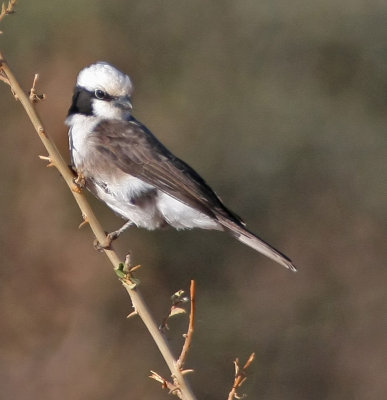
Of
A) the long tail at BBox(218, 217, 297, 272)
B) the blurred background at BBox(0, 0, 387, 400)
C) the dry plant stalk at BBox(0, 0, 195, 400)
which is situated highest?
the dry plant stalk at BBox(0, 0, 195, 400)

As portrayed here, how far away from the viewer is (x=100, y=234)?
3090 mm

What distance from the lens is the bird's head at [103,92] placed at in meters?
4.54

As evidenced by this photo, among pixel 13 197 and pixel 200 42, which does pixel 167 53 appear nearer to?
pixel 200 42

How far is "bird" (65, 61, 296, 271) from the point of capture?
442 cm

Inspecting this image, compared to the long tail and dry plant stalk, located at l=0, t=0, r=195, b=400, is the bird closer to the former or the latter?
the long tail

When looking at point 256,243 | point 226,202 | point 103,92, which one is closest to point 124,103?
point 103,92

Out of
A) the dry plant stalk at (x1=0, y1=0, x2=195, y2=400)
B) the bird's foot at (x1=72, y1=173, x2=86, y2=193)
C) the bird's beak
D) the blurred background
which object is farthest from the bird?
the blurred background

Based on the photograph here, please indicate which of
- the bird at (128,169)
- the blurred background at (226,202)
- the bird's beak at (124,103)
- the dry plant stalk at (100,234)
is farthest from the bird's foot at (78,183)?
the blurred background at (226,202)

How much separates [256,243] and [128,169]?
28.8 inches

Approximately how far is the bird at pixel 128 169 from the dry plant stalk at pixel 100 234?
4.04 feet

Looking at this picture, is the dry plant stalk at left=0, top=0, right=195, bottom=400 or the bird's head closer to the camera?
the dry plant stalk at left=0, top=0, right=195, bottom=400

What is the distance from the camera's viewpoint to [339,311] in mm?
9578

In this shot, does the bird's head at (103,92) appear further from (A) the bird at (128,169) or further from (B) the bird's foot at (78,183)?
(B) the bird's foot at (78,183)

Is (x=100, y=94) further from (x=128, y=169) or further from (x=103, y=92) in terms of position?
(x=128, y=169)
